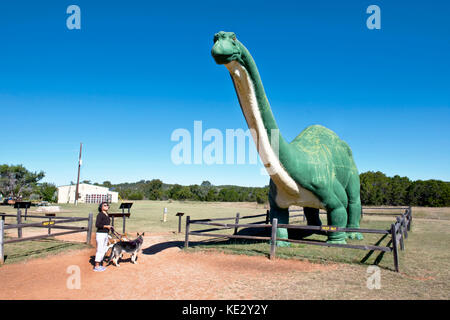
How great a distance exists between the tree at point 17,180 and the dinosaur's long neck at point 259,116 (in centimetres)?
3941

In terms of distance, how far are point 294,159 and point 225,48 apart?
10.8 ft

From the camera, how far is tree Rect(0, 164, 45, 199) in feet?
123

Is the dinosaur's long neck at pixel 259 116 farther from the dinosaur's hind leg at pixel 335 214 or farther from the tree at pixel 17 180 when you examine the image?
A: the tree at pixel 17 180

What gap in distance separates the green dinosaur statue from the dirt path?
177cm

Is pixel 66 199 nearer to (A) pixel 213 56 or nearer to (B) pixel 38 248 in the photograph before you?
(B) pixel 38 248

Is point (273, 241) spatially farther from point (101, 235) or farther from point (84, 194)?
point (84, 194)

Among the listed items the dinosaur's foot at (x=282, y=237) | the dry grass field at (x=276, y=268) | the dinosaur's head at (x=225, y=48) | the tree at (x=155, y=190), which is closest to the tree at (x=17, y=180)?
the tree at (x=155, y=190)

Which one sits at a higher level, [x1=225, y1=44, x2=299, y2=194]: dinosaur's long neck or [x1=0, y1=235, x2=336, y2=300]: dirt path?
[x1=225, y1=44, x2=299, y2=194]: dinosaur's long neck

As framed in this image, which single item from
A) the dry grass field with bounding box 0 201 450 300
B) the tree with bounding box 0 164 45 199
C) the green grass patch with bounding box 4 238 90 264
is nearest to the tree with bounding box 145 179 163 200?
the tree with bounding box 0 164 45 199

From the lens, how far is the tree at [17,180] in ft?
123

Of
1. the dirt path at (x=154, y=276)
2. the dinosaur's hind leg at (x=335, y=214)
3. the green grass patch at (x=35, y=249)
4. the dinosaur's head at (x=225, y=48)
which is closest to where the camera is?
the dirt path at (x=154, y=276)

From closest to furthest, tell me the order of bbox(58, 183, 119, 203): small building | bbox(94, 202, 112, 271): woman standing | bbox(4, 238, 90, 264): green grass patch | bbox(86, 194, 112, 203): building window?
bbox(94, 202, 112, 271): woman standing → bbox(4, 238, 90, 264): green grass patch → bbox(58, 183, 119, 203): small building → bbox(86, 194, 112, 203): building window

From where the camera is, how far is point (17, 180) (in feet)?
131

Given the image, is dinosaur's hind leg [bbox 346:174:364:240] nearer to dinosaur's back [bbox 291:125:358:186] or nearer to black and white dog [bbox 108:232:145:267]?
dinosaur's back [bbox 291:125:358:186]
